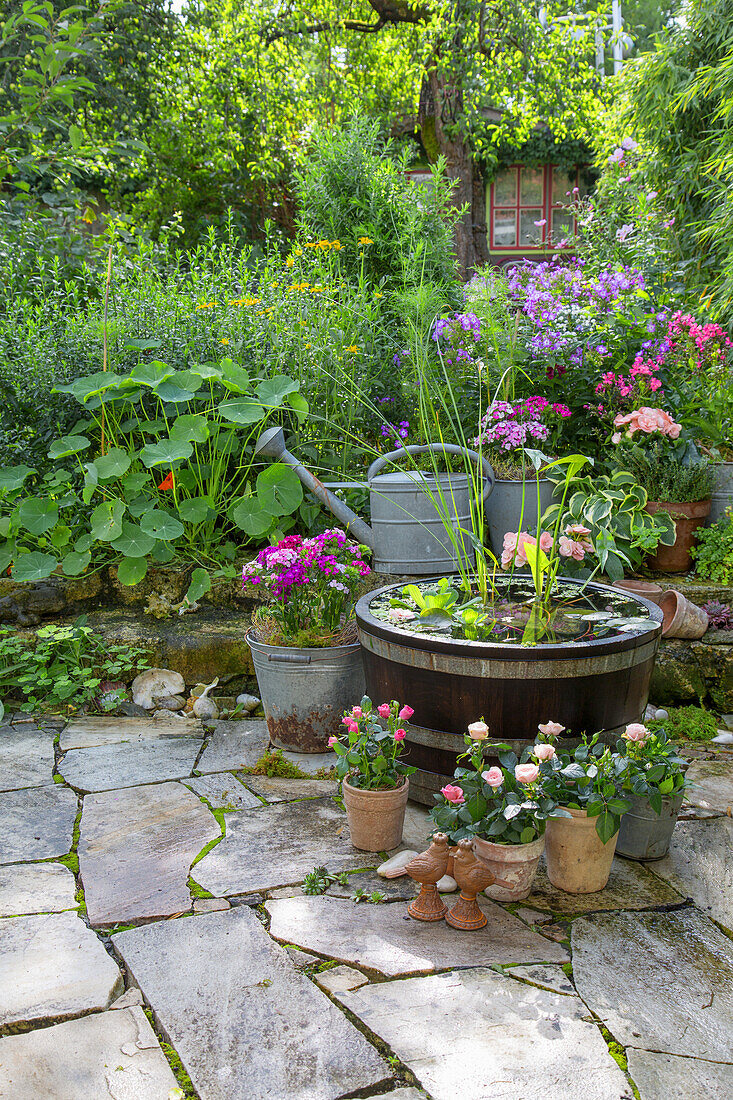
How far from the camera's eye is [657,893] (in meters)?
1.84

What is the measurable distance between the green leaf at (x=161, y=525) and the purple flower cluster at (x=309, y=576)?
58 centimetres

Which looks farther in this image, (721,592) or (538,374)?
(538,374)

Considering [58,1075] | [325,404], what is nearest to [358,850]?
[58,1075]

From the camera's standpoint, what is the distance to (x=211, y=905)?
1.77 metres

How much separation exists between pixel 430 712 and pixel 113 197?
8.50m

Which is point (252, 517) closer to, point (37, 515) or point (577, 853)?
point (37, 515)

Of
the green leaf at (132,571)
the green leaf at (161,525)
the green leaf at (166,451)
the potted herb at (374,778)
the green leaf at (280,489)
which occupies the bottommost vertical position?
the potted herb at (374,778)

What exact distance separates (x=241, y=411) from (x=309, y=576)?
0.94 meters

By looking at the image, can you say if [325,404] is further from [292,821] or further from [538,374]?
[292,821]

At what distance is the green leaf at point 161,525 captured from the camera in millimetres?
3096

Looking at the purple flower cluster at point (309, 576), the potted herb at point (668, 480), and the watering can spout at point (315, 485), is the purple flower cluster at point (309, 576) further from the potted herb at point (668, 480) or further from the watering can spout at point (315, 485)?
the potted herb at point (668, 480)

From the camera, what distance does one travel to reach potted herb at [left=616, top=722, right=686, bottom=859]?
Result: 5.92 feet

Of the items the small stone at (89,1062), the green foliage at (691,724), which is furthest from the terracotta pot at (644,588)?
the small stone at (89,1062)

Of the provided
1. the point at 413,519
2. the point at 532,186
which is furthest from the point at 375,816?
the point at 532,186
